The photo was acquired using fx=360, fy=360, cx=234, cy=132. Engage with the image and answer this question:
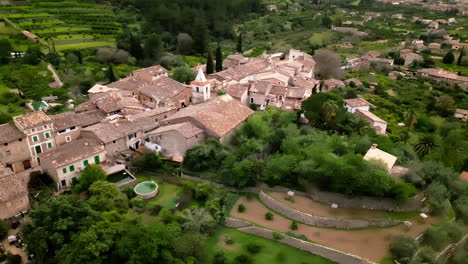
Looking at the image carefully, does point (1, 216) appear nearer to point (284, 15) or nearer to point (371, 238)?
point (371, 238)

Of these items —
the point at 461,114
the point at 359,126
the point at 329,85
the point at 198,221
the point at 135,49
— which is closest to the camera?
the point at 198,221

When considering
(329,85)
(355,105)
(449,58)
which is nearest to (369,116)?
(355,105)

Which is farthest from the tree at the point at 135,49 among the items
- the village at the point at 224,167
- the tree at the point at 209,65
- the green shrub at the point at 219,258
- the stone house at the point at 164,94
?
the green shrub at the point at 219,258

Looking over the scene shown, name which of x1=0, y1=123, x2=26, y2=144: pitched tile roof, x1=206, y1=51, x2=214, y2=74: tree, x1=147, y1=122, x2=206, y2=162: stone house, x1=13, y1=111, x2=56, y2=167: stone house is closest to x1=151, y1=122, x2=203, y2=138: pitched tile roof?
x1=147, y1=122, x2=206, y2=162: stone house

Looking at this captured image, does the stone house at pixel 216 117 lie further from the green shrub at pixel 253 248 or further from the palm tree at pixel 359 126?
the green shrub at pixel 253 248

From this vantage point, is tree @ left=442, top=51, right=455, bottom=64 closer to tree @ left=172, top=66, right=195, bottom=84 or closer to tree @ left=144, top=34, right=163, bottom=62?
tree @ left=172, top=66, right=195, bottom=84

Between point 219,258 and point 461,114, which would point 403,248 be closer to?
point 219,258
